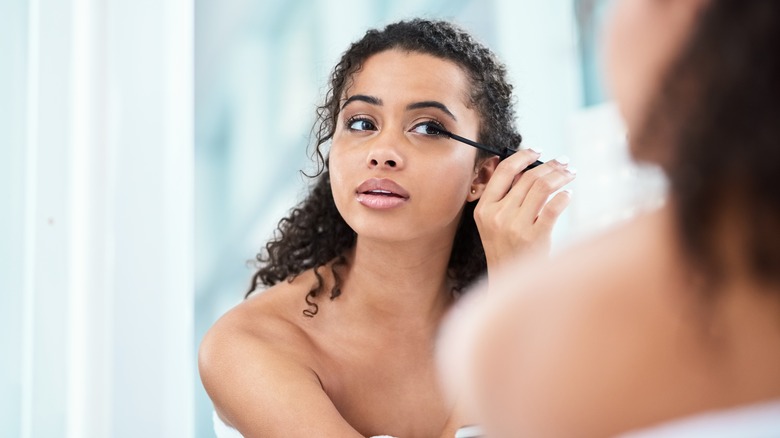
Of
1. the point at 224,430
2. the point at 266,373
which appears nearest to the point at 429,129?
the point at 266,373

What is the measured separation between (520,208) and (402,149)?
192mm

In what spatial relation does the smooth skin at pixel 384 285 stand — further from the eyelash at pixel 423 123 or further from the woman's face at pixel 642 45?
the woman's face at pixel 642 45

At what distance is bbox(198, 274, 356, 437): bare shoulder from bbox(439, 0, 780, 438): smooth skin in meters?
0.65

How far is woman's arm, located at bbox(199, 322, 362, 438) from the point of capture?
1034mm

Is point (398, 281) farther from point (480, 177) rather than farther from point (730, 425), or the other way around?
point (730, 425)

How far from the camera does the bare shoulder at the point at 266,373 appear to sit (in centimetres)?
104

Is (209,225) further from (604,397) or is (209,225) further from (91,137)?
(604,397)

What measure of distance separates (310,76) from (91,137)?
1.98 feet

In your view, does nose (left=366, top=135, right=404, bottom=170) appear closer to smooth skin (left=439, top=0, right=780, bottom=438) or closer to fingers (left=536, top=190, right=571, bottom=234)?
fingers (left=536, top=190, right=571, bottom=234)

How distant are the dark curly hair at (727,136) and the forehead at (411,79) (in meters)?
0.80

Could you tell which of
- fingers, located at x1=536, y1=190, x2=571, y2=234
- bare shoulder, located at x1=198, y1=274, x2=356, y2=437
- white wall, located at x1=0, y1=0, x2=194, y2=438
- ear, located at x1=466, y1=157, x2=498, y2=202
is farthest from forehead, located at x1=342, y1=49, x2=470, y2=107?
white wall, located at x1=0, y1=0, x2=194, y2=438

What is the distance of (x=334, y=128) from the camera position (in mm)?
1331

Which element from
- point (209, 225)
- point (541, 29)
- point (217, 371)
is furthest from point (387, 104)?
point (541, 29)

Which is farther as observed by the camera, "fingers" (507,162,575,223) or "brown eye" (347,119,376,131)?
"brown eye" (347,119,376,131)
